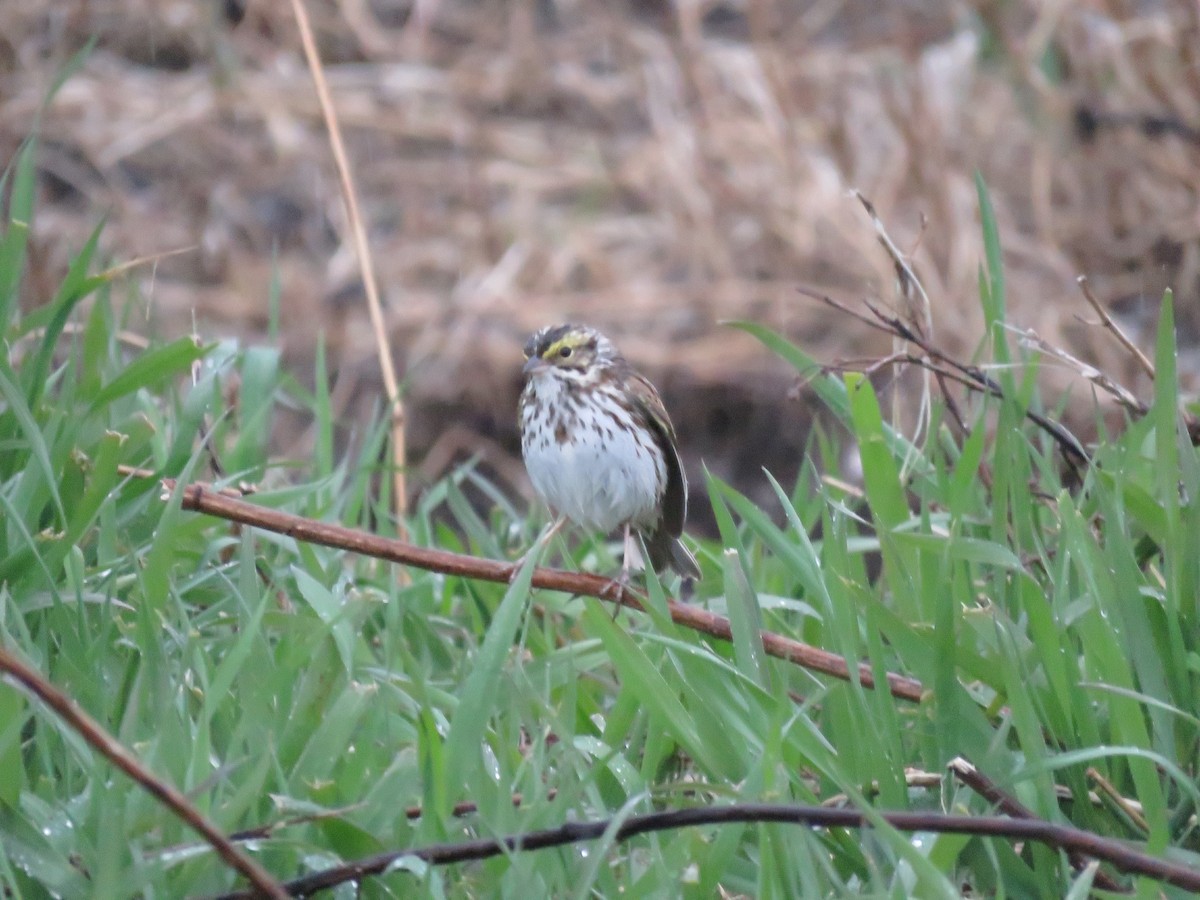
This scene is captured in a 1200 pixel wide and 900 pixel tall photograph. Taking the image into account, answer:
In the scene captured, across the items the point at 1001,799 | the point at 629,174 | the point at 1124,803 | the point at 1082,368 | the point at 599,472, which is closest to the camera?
the point at 1001,799

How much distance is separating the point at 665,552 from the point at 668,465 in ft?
0.71

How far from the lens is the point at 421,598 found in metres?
3.81

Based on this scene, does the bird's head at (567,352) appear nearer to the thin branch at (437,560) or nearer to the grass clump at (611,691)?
the grass clump at (611,691)

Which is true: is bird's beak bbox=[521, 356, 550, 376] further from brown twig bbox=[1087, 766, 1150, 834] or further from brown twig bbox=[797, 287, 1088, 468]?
brown twig bbox=[1087, 766, 1150, 834]

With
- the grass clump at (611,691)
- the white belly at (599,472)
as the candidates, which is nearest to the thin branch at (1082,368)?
the grass clump at (611,691)

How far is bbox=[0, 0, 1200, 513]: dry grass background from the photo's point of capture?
25.1ft

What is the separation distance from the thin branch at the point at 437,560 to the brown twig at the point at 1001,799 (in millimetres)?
234

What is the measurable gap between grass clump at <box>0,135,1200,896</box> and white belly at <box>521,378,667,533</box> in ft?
1.50

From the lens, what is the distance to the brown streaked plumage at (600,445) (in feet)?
12.4

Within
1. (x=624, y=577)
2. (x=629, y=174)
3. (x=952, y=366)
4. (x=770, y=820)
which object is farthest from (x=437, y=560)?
(x=629, y=174)

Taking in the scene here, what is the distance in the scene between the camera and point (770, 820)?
2.21 meters

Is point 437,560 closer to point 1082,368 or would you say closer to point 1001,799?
point 1001,799

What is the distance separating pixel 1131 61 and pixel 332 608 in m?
5.69

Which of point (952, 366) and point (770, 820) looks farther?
point (952, 366)
